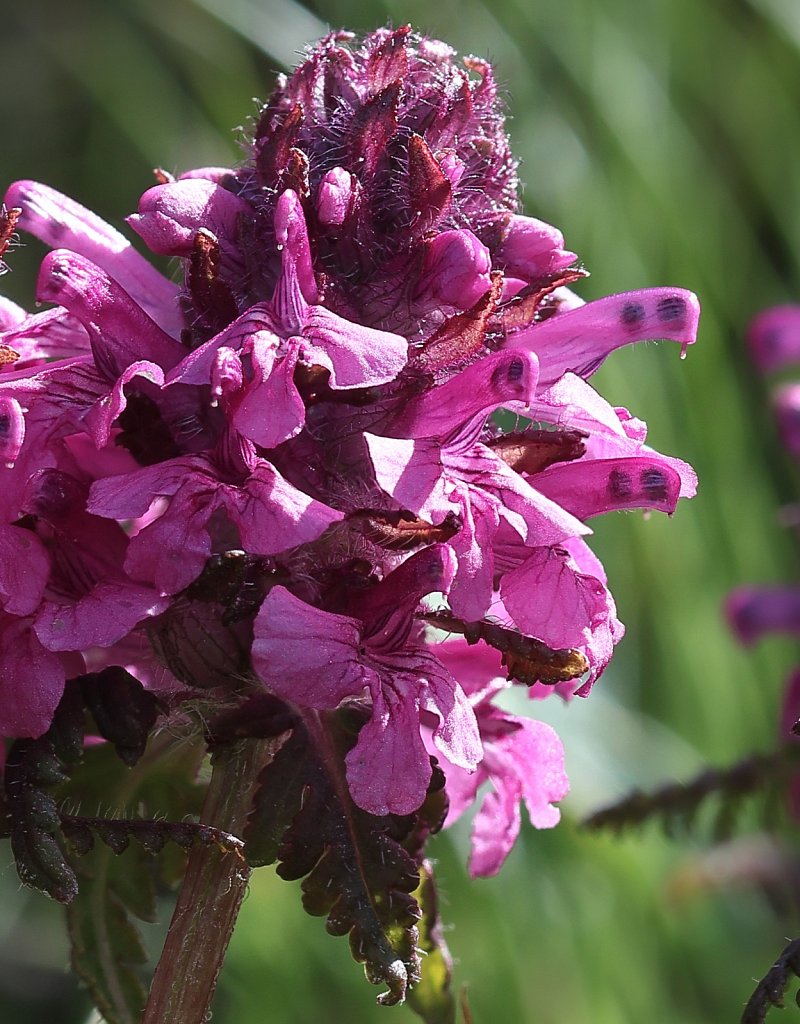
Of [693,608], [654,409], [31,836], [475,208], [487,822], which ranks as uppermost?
[475,208]

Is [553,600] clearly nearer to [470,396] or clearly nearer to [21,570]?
[470,396]

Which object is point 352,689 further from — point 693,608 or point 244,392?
point 693,608

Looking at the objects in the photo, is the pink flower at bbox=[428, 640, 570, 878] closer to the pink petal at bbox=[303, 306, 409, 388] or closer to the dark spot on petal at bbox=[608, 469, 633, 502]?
the dark spot on petal at bbox=[608, 469, 633, 502]

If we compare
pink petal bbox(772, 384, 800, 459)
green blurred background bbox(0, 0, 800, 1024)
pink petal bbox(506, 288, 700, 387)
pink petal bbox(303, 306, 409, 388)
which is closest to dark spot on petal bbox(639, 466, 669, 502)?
pink petal bbox(506, 288, 700, 387)

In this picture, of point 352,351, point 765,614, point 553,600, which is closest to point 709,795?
point 765,614

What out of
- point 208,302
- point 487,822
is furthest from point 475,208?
point 487,822

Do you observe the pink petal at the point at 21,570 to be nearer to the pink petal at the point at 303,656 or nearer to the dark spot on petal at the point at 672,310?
the pink petal at the point at 303,656
